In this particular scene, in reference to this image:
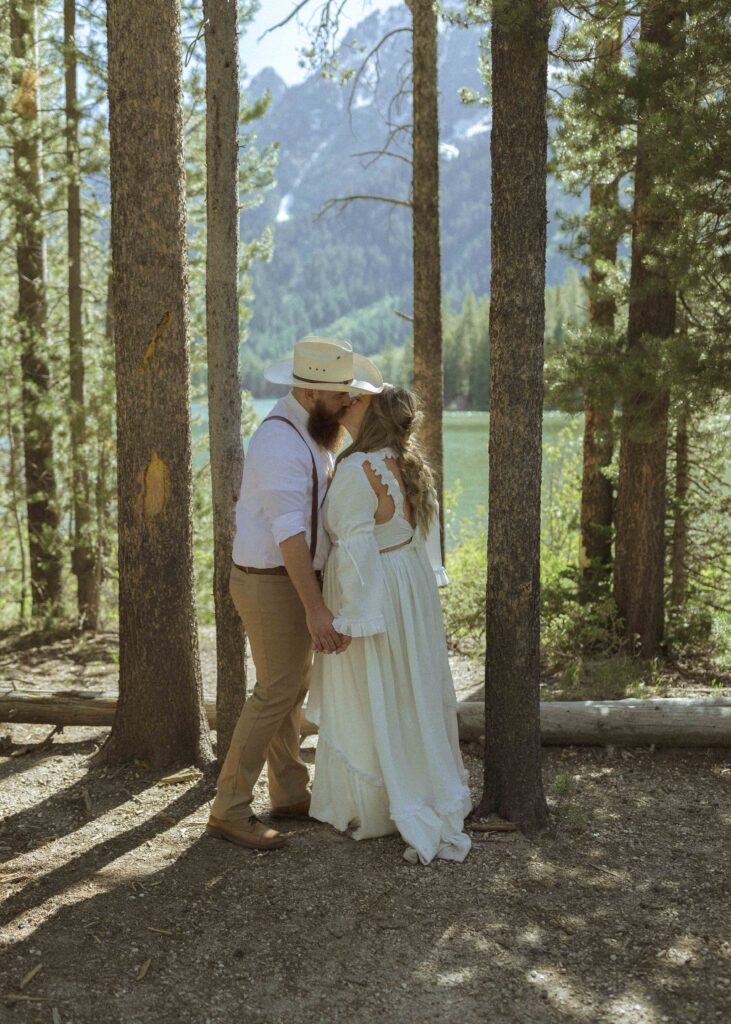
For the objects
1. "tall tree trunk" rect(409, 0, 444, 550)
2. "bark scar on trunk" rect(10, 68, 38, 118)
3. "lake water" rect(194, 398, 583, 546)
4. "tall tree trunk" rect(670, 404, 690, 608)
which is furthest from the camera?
"lake water" rect(194, 398, 583, 546)

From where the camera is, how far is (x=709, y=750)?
18.8 ft

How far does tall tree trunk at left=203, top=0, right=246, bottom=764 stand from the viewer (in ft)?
16.2

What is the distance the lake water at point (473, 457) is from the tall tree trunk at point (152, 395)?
12.4 feet

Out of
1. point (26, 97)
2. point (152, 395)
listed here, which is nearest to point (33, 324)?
point (26, 97)

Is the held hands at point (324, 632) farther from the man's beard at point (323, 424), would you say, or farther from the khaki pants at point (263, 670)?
the man's beard at point (323, 424)

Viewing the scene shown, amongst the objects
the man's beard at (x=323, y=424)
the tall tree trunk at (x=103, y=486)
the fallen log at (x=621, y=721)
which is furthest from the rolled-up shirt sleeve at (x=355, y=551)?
the tall tree trunk at (x=103, y=486)

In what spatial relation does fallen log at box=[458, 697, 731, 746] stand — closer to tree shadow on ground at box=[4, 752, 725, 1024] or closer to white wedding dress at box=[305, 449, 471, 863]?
tree shadow on ground at box=[4, 752, 725, 1024]

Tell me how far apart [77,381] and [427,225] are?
412 cm

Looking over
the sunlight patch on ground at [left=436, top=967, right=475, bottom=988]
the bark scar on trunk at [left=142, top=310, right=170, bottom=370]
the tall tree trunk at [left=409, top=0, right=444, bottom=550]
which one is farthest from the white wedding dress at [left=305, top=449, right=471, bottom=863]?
the tall tree trunk at [left=409, top=0, right=444, bottom=550]

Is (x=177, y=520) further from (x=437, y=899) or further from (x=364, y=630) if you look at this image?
(x=437, y=899)

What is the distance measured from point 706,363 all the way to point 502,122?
279 cm

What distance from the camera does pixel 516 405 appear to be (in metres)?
4.32

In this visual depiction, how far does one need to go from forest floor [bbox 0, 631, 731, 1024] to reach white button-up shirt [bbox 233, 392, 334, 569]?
1.37 metres

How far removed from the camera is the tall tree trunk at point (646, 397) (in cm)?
604
